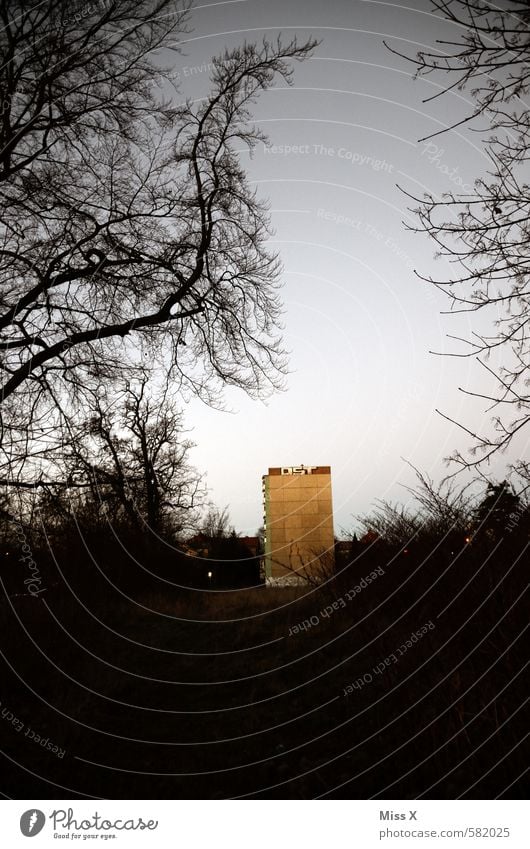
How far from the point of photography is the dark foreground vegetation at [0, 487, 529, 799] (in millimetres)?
3477

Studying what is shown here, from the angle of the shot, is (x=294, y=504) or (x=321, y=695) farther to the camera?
(x=294, y=504)

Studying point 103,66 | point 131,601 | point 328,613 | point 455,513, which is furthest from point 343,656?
point 131,601

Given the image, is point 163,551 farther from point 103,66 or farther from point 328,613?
point 103,66

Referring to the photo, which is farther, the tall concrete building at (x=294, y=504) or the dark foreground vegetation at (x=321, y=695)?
the tall concrete building at (x=294, y=504)

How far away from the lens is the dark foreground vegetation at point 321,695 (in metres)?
3.48

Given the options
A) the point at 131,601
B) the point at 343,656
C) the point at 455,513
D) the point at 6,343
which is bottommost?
the point at 343,656

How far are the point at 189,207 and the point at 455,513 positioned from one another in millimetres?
5290

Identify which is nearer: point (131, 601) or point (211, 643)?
point (211, 643)

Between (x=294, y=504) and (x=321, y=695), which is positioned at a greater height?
(x=294, y=504)

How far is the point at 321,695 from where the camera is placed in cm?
513

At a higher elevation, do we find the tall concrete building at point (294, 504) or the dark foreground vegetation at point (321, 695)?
the tall concrete building at point (294, 504)
